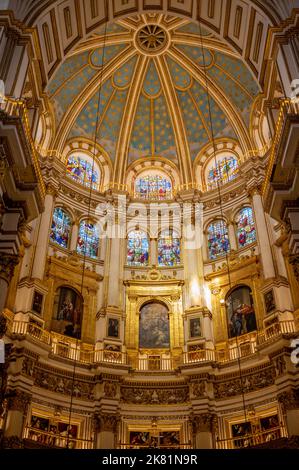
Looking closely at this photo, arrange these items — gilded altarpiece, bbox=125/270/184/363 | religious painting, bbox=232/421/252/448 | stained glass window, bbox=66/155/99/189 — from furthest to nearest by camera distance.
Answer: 1. stained glass window, bbox=66/155/99/189
2. gilded altarpiece, bbox=125/270/184/363
3. religious painting, bbox=232/421/252/448

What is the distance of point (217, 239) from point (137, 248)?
14.4 ft

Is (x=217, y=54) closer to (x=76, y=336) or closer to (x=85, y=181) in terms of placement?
(x=85, y=181)

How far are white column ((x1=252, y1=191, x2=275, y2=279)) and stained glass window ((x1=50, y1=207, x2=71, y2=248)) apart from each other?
9778 millimetres

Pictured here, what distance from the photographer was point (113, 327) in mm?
23953

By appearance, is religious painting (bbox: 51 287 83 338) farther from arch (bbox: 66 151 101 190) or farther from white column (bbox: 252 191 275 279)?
white column (bbox: 252 191 275 279)

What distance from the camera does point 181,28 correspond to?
28.1 meters

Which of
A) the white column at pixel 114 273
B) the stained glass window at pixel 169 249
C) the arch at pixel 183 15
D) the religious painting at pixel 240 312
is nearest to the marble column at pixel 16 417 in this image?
the white column at pixel 114 273

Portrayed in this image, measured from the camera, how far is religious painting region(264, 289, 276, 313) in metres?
22.1

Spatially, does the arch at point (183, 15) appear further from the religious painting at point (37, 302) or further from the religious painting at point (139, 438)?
the religious painting at point (139, 438)

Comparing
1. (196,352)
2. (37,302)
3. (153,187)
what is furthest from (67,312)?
(153,187)

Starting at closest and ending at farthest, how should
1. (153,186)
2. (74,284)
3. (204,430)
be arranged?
1. (204,430)
2. (74,284)
3. (153,186)

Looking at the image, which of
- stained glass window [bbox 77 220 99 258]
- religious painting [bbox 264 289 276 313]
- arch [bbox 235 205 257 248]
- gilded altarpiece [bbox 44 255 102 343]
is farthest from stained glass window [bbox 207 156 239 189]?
gilded altarpiece [bbox 44 255 102 343]

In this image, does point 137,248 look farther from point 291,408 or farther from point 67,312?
point 291,408

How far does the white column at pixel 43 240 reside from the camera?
23.1m
